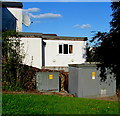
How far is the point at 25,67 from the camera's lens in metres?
10.6

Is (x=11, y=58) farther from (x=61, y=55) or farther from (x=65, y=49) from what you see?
(x=65, y=49)

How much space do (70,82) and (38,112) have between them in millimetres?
5040

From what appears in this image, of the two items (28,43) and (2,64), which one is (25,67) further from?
(28,43)

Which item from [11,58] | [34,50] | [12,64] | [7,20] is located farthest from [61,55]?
[11,58]

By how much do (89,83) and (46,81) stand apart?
223 centimetres

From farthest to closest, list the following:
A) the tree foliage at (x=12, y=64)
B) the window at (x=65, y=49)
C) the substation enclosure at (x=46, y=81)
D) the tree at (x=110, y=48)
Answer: the window at (x=65, y=49) → the substation enclosure at (x=46, y=81) → the tree foliage at (x=12, y=64) → the tree at (x=110, y=48)

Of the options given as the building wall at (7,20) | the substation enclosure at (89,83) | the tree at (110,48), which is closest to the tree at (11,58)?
the substation enclosure at (89,83)

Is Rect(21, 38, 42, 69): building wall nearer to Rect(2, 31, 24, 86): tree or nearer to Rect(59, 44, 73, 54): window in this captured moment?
Rect(59, 44, 73, 54): window

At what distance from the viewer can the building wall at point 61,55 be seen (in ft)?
63.0

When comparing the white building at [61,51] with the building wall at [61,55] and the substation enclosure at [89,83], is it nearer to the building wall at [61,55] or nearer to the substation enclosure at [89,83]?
the building wall at [61,55]

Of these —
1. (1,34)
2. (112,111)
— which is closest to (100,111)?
(112,111)

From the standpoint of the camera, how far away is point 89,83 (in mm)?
9195

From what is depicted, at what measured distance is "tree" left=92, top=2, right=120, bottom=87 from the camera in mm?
9062

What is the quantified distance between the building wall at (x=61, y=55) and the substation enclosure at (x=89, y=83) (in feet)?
31.8
